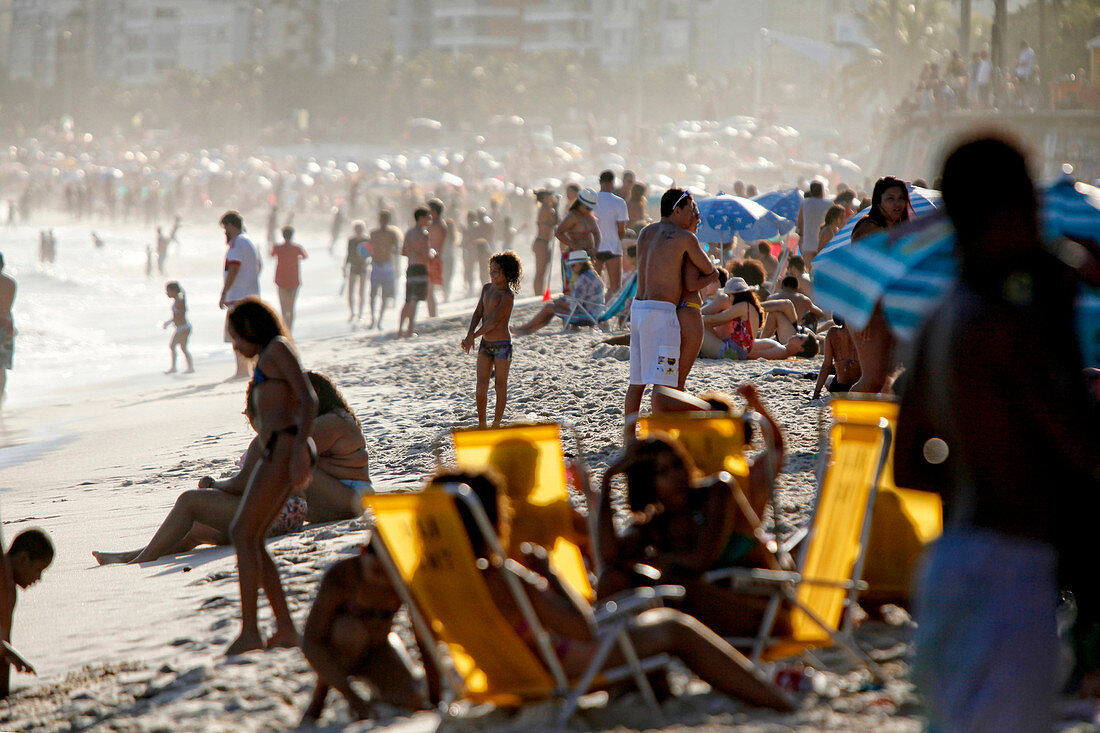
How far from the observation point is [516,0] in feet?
291

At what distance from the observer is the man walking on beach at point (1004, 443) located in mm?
1794

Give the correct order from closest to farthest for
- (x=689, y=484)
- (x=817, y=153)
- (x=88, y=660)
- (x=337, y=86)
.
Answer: (x=689, y=484) < (x=88, y=660) < (x=817, y=153) < (x=337, y=86)

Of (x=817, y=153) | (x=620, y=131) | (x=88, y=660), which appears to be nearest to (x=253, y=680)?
(x=88, y=660)

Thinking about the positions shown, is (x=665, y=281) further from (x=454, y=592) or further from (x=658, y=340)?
(x=454, y=592)

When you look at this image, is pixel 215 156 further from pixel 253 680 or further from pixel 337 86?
pixel 253 680

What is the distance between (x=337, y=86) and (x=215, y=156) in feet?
36.7

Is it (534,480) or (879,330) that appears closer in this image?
(534,480)

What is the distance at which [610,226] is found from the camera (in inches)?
483

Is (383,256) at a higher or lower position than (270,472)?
higher

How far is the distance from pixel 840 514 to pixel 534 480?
0.99 metres

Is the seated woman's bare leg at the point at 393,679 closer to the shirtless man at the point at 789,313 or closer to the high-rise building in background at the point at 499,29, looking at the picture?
the shirtless man at the point at 789,313

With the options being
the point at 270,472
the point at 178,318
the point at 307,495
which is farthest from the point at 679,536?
the point at 178,318

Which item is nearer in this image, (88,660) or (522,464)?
(522,464)

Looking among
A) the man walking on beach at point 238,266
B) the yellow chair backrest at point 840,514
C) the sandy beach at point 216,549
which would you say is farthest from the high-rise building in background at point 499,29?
the yellow chair backrest at point 840,514
